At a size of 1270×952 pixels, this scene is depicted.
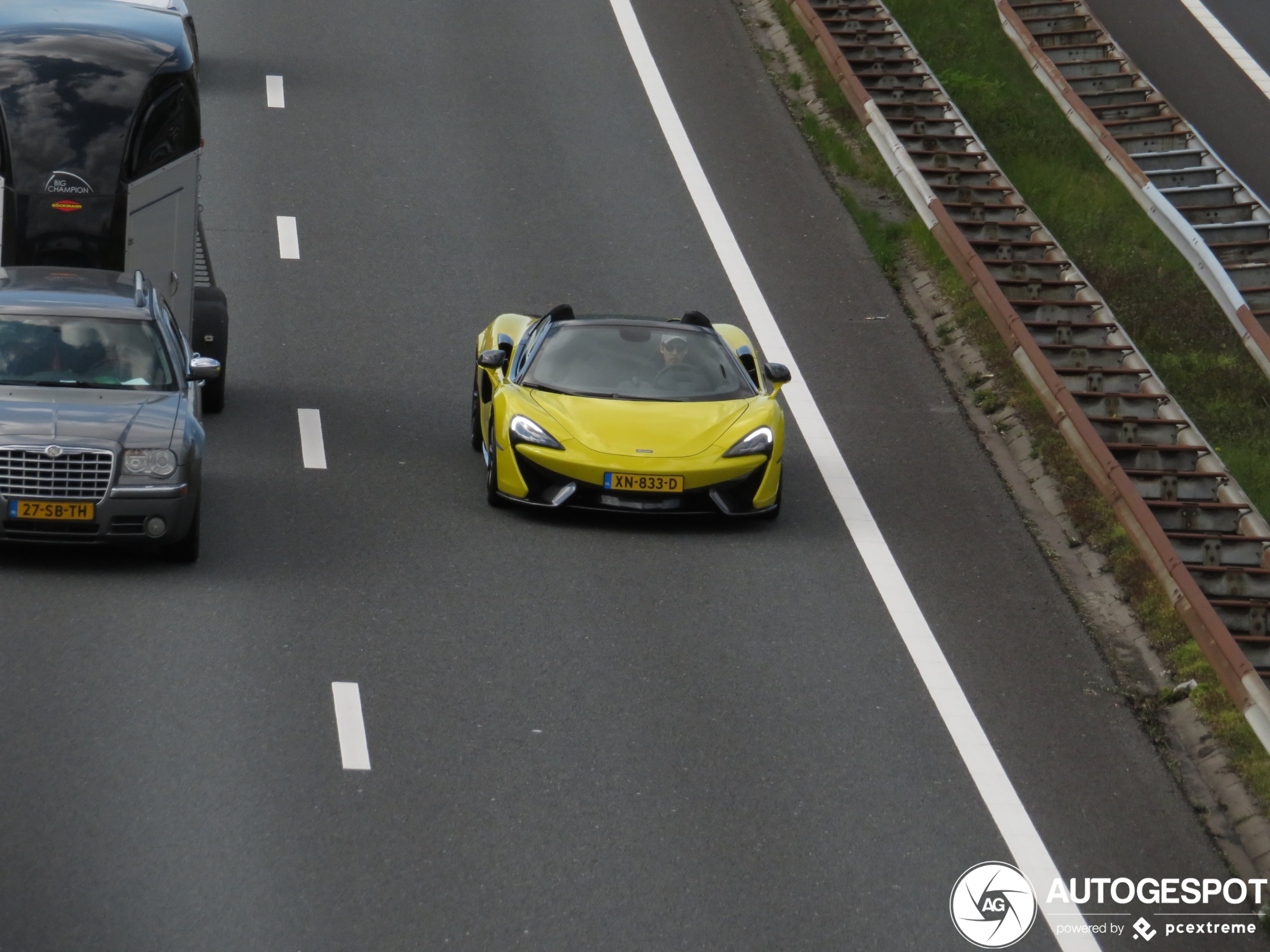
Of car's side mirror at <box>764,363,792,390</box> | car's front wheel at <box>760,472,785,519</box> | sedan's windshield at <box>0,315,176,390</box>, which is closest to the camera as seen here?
sedan's windshield at <box>0,315,176,390</box>

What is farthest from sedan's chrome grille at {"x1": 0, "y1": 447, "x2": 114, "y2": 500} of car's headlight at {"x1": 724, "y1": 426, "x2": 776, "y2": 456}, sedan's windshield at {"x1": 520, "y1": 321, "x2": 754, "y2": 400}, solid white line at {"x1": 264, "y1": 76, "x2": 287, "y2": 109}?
solid white line at {"x1": 264, "y1": 76, "x2": 287, "y2": 109}

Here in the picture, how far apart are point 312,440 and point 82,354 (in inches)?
122

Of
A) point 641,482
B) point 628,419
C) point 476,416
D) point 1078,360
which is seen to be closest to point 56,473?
point 641,482

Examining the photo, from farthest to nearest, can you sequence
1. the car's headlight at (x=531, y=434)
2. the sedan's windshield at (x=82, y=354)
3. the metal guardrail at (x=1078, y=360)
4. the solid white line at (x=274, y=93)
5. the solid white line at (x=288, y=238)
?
the solid white line at (x=274, y=93)
the solid white line at (x=288, y=238)
the car's headlight at (x=531, y=434)
the metal guardrail at (x=1078, y=360)
the sedan's windshield at (x=82, y=354)

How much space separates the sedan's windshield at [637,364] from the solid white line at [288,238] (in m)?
6.01

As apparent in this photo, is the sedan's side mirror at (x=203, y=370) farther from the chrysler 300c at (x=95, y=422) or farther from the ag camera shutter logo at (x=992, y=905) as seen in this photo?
the ag camera shutter logo at (x=992, y=905)

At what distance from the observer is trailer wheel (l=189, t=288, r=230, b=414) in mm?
16625

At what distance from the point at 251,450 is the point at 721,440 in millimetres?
4044

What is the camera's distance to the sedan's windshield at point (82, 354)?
43.0ft

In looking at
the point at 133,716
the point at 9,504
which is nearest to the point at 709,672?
the point at 133,716

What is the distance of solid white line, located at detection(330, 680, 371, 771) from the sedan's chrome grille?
2365mm

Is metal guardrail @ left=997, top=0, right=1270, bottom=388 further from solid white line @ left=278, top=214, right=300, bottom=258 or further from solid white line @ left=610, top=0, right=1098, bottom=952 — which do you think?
solid white line @ left=278, top=214, right=300, bottom=258

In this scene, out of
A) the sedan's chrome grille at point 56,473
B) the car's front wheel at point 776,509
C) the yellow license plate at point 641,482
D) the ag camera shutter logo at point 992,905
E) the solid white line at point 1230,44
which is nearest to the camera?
the ag camera shutter logo at point 992,905

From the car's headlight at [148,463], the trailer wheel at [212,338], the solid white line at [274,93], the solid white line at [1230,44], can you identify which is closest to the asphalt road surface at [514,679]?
the trailer wheel at [212,338]
